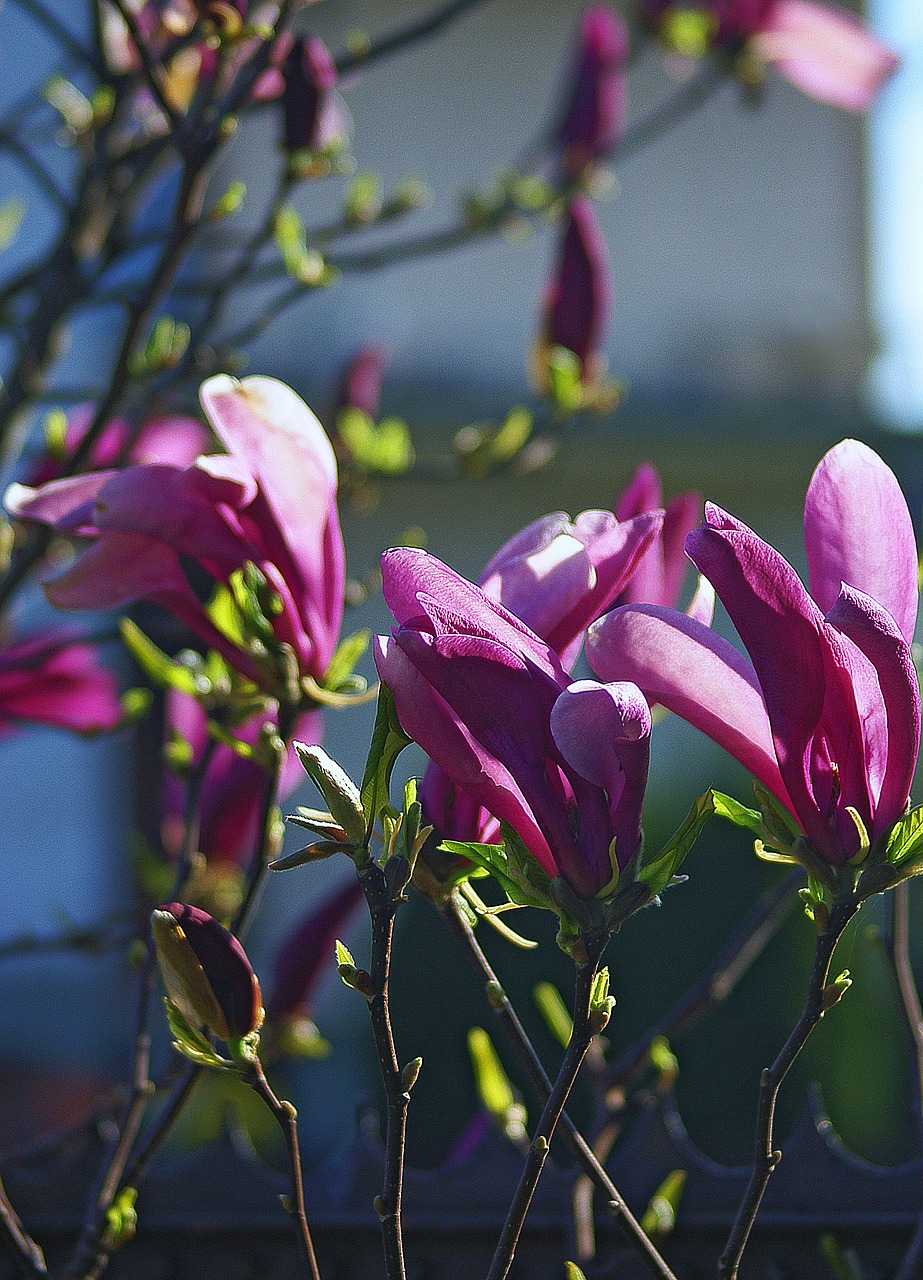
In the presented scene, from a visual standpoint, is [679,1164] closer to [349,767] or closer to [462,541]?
[349,767]

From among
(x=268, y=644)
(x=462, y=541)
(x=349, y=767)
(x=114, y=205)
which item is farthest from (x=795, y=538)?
(x=268, y=644)

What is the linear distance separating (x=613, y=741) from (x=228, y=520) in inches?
7.9

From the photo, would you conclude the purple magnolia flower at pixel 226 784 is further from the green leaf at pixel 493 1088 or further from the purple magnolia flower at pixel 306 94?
the purple magnolia flower at pixel 306 94

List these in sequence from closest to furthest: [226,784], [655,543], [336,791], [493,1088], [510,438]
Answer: [336,791] < [655,543] < [493,1088] < [226,784] < [510,438]

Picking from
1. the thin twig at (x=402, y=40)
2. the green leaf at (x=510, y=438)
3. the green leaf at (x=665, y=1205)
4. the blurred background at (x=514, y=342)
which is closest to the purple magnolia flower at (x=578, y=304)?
the green leaf at (x=510, y=438)

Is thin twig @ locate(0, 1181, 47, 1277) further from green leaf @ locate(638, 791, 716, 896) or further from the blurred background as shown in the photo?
the blurred background

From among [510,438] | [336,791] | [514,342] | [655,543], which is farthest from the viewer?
[514,342]

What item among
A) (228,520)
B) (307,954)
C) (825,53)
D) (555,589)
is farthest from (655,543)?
(825,53)

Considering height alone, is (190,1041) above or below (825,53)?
below

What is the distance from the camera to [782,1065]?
0.37 m

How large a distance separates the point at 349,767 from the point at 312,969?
3.61 meters

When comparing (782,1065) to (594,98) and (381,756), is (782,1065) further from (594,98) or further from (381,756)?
(594,98)

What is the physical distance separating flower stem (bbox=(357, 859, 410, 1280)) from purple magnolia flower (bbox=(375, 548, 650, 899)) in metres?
0.04

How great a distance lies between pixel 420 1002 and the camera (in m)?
2.25
